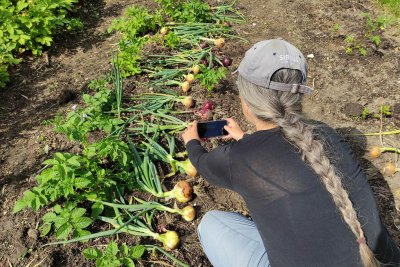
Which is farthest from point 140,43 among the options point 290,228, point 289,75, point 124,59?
point 290,228

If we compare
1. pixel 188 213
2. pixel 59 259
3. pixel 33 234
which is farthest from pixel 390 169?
pixel 33 234

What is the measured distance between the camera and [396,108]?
355 cm

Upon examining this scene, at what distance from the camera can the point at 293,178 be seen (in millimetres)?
1505

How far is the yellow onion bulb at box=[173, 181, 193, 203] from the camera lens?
8.75ft

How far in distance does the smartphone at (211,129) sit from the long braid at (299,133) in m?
0.66

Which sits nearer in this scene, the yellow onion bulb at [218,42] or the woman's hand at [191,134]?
the woman's hand at [191,134]

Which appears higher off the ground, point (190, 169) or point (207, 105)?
point (207, 105)

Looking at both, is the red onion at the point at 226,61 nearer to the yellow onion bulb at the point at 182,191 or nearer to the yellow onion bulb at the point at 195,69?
the yellow onion bulb at the point at 195,69

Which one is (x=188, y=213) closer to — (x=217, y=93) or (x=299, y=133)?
(x=299, y=133)

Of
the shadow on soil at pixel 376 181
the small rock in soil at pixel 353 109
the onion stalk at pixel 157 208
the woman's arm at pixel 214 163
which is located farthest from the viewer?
the small rock in soil at pixel 353 109

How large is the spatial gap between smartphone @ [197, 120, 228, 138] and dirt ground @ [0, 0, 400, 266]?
533 millimetres

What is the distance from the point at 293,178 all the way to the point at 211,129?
102 centimetres

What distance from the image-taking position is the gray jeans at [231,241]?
195cm

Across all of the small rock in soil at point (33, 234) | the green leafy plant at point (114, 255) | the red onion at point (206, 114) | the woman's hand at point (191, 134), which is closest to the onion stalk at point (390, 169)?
the red onion at point (206, 114)
